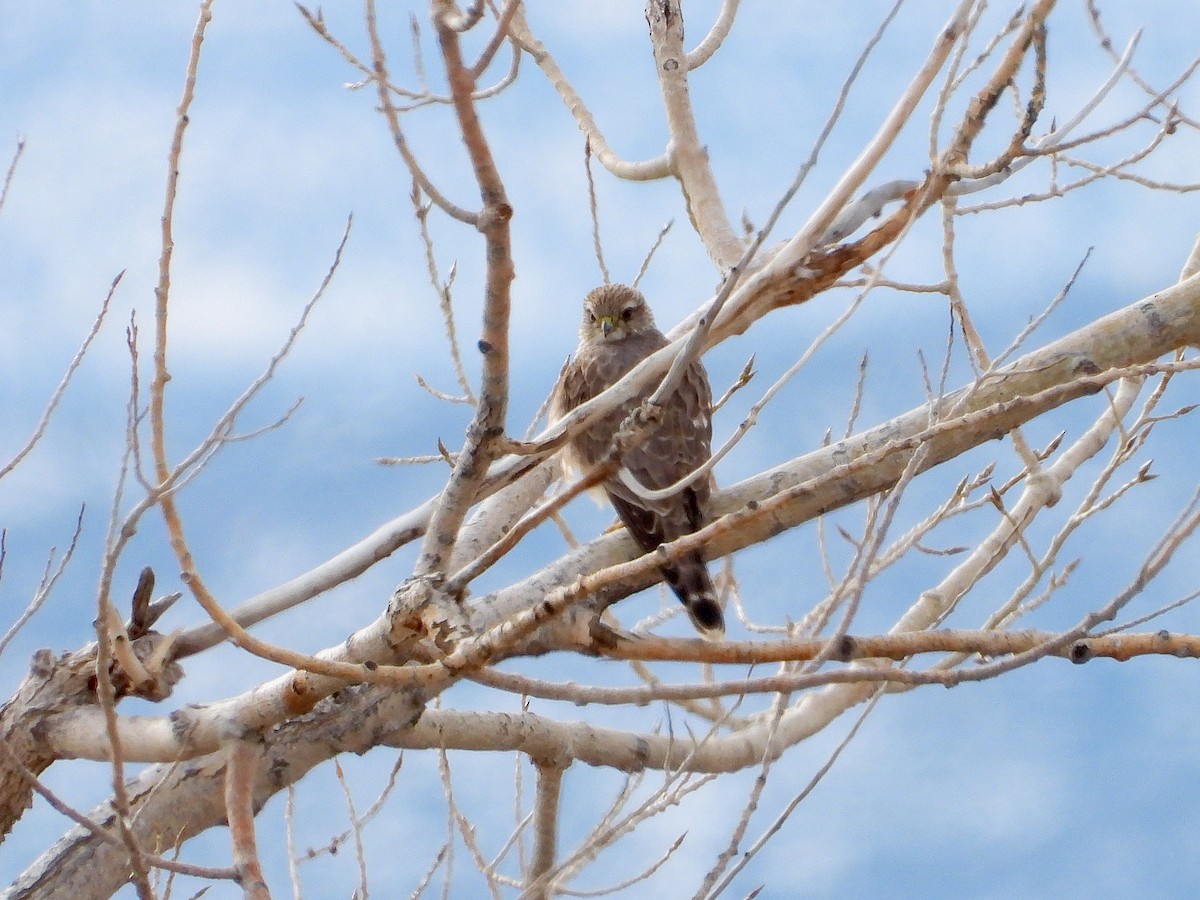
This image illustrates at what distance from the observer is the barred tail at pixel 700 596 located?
447cm

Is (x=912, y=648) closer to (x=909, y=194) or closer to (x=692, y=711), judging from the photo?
(x=909, y=194)

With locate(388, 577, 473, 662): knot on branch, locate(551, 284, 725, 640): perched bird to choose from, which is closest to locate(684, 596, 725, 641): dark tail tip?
locate(551, 284, 725, 640): perched bird

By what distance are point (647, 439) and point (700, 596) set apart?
3.48 ft

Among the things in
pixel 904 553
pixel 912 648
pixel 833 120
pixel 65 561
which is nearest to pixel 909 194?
pixel 833 120

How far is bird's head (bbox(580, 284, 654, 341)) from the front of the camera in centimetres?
591

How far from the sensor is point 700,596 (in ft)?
14.8

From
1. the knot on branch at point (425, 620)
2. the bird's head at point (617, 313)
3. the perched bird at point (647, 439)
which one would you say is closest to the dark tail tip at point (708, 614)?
Result: the perched bird at point (647, 439)

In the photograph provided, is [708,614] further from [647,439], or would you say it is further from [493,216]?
[493,216]

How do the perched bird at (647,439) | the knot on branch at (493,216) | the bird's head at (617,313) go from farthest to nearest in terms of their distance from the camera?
the bird's head at (617,313) < the perched bird at (647,439) < the knot on branch at (493,216)

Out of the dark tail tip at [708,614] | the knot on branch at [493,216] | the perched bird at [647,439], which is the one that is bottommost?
the knot on branch at [493,216]

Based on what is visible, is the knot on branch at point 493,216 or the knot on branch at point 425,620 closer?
the knot on branch at point 493,216

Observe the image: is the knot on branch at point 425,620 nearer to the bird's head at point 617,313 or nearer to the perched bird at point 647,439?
the perched bird at point 647,439

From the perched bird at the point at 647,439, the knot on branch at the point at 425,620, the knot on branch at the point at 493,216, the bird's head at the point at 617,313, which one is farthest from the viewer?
the bird's head at the point at 617,313

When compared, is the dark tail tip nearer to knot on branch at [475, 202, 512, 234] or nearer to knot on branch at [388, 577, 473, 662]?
knot on branch at [388, 577, 473, 662]
